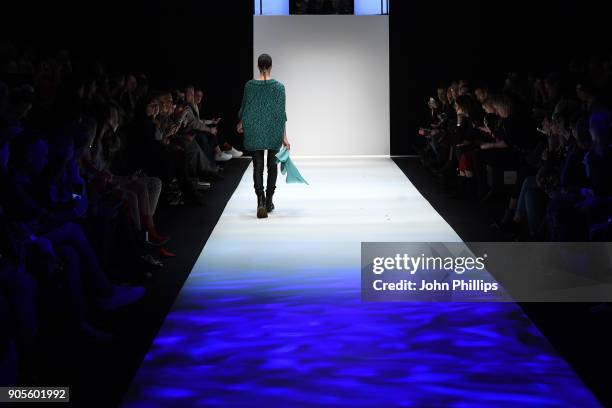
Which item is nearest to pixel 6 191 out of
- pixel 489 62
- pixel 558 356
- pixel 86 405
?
pixel 86 405

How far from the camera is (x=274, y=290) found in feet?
15.4

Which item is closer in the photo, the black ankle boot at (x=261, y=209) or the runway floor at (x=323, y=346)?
the runway floor at (x=323, y=346)

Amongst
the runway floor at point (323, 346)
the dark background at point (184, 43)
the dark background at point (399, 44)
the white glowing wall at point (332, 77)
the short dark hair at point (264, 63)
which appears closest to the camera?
the runway floor at point (323, 346)

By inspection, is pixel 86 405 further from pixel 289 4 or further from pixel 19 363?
pixel 289 4

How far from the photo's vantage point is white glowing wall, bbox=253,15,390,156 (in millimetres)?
13203

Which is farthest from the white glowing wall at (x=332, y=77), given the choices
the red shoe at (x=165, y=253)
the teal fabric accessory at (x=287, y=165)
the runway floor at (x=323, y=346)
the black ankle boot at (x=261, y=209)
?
the red shoe at (x=165, y=253)

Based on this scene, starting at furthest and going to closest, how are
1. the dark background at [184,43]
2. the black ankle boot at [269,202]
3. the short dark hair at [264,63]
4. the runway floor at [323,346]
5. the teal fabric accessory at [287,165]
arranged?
the dark background at [184,43]
the black ankle boot at [269,202]
the teal fabric accessory at [287,165]
the short dark hair at [264,63]
the runway floor at [323,346]

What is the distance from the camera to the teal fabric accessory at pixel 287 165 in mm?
7204

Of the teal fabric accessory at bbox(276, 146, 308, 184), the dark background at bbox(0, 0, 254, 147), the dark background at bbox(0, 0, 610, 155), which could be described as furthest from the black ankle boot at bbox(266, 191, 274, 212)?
the dark background at bbox(0, 0, 610, 155)

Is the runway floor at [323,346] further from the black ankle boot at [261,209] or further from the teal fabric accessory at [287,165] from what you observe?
the teal fabric accessory at [287,165]

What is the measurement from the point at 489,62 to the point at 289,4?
2664mm

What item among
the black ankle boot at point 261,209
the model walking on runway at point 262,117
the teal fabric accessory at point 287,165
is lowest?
the black ankle boot at point 261,209

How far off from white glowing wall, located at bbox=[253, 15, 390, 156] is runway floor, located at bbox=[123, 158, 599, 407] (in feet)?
24.8

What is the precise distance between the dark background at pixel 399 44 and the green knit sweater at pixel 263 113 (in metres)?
5.32
